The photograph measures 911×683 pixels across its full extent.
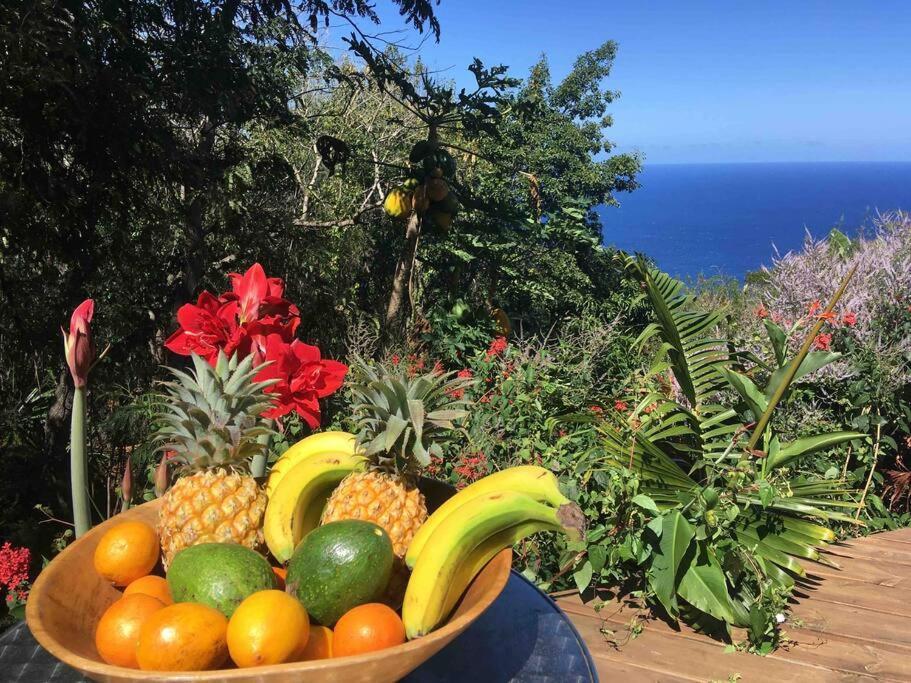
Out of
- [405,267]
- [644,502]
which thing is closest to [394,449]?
[644,502]

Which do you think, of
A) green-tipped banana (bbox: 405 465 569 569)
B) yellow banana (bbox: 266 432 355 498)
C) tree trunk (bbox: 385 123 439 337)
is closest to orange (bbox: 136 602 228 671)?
green-tipped banana (bbox: 405 465 569 569)

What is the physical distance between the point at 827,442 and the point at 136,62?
4.02m

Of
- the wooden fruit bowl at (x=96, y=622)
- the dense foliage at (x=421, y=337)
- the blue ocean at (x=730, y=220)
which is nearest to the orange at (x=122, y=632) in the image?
the wooden fruit bowl at (x=96, y=622)

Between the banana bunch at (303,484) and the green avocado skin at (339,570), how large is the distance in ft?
0.60

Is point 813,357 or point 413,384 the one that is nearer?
point 413,384

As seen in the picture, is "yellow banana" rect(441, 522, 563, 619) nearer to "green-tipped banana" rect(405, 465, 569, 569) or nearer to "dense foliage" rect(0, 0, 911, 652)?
A: "green-tipped banana" rect(405, 465, 569, 569)

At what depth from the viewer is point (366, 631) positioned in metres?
0.96

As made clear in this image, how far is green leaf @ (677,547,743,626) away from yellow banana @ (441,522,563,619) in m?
1.92

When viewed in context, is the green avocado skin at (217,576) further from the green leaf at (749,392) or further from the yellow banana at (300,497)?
the green leaf at (749,392)

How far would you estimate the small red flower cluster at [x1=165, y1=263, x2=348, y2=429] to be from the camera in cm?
138

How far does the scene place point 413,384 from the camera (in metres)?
1.25

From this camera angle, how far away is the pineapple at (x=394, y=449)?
121 centimetres

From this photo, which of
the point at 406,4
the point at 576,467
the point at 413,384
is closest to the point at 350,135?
the point at 406,4

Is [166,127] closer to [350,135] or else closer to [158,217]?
[158,217]
